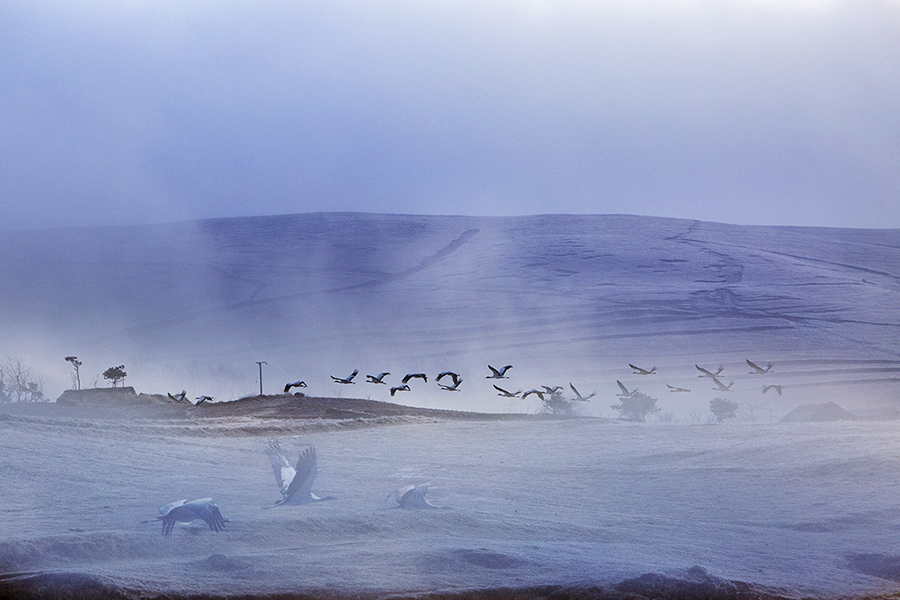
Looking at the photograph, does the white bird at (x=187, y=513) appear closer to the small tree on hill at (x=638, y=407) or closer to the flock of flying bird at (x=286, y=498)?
the flock of flying bird at (x=286, y=498)

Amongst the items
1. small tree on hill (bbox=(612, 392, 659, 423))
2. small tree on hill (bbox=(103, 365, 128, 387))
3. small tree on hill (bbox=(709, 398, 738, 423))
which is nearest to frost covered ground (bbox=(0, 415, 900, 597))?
small tree on hill (bbox=(709, 398, 738, 423))

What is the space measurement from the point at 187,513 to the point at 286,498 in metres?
1.26

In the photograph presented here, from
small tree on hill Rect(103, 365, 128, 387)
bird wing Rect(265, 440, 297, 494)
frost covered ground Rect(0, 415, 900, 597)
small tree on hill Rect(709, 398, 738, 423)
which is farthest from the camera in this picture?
small tree on hill Rect(103, 365, 128, 387)

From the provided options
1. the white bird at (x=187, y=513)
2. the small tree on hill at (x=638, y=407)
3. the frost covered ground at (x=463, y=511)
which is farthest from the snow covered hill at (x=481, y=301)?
the white bird at (x=187, y=513)

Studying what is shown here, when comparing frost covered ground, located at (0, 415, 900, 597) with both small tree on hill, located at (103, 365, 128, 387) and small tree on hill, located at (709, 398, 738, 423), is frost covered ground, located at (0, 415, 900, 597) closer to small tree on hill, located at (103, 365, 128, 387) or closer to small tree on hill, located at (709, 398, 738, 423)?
small tree on hill, located at (709, 398, 738, 423)

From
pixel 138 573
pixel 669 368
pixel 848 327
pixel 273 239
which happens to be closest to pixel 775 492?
pixel 138 573

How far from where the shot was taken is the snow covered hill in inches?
919

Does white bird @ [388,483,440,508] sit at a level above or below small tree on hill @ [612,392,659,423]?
below

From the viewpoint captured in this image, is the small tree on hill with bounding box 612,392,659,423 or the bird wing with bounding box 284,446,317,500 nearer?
the bird wing with bounding box 284,446,317,500

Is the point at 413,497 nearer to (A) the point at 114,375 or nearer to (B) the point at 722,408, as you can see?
(B) the point at 722,408

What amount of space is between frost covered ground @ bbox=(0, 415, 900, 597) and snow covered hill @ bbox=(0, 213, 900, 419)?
7.85m

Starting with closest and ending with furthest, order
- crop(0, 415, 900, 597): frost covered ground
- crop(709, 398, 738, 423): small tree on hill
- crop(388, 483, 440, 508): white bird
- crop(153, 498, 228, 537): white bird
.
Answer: crop(0, 415, 900, 597): frost covered ground → crop(153, 498, 228, 537): white bird → crop(388, 483, 440, 508): white bird → crop(709, 398, 738, 423): small tree on hill

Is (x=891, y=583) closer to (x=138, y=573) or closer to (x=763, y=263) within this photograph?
(x=138, y=573)

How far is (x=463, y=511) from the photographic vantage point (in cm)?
768
